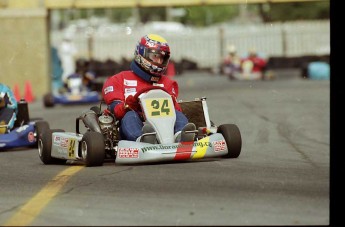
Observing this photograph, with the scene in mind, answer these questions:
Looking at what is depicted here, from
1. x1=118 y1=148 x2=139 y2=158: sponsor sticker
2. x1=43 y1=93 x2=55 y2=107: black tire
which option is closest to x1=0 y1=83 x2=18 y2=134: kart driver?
x1=118 y1=148 x2=139 y2=158: sponsor sticker

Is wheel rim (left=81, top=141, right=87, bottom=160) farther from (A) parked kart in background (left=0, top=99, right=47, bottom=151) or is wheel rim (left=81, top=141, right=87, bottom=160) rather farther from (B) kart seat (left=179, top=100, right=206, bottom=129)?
(A) parked kart in background (left=0, top=99, right=47, bottom=151)

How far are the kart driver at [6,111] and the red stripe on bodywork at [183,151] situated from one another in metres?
4.31

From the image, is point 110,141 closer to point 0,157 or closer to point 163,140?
point 163,140

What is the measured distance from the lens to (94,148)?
10.1m

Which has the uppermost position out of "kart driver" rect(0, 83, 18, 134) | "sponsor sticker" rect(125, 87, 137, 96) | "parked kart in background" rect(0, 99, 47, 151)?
"sponsor sticker" rect(125, 87, 137, 96)

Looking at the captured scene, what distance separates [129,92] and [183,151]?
1.41m

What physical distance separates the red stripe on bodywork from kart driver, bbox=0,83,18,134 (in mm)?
4312

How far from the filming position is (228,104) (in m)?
22.9

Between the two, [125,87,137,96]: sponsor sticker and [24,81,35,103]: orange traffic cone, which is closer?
[125,87,137,96]: sponsor sticker

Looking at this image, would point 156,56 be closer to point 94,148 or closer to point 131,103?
point 131,103

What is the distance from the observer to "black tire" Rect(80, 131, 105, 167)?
1007 centimetres

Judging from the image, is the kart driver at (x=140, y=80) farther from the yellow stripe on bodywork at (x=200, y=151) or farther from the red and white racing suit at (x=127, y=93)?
the yellow stripe on bodywork at (x=200, y=151)

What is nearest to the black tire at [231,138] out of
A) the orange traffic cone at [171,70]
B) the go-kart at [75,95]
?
the go-kart at [75,95]

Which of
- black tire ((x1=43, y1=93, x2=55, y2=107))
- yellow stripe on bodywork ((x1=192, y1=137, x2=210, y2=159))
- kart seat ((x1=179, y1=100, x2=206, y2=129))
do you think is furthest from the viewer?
black tire ((x1=43, y1=93, x2=55, y2=107))
